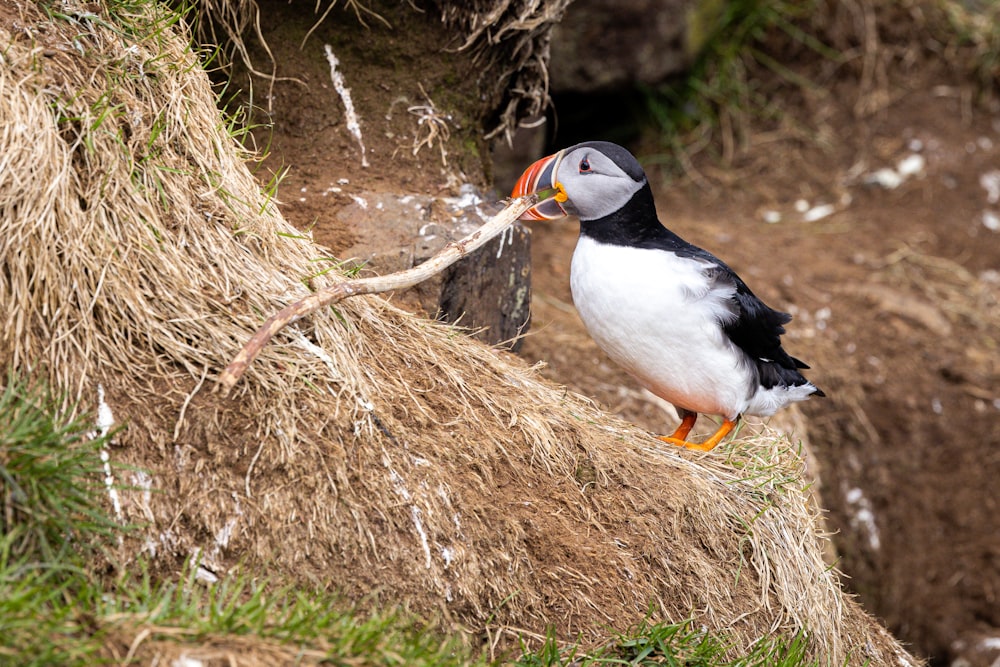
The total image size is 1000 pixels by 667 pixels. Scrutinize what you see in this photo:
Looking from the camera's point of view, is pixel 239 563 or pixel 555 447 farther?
pixel 555 447

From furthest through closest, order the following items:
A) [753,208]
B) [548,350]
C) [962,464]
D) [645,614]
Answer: [753,208] < [962,464] < [548,350] < [645,614]

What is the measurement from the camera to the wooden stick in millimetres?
2801

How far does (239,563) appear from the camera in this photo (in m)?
2.69

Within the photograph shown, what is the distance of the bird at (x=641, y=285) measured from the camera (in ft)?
12.7

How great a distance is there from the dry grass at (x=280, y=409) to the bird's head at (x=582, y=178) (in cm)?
64

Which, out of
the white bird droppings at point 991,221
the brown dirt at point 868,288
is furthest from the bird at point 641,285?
the white bird droppings at point 991,221

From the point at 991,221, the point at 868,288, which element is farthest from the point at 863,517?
the point at 991,221

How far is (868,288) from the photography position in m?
7.06

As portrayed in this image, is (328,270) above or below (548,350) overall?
above

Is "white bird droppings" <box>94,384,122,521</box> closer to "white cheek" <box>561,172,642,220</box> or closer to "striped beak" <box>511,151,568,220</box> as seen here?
"striped beak" <box>511,151,568,220</box>

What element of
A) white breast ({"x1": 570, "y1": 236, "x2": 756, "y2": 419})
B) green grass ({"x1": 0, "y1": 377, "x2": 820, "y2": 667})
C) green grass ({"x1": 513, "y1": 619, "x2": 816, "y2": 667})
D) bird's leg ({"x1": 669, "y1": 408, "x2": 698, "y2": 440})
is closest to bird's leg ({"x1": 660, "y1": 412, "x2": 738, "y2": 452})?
bird's leg ({"x1": 669, "y1": 408, "x2": 698, "y2": 440})

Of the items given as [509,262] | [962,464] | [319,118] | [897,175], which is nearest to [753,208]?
[897,175]

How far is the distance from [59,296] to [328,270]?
2.69 feet

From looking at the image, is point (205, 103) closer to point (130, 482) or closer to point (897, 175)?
point (130, 482)
